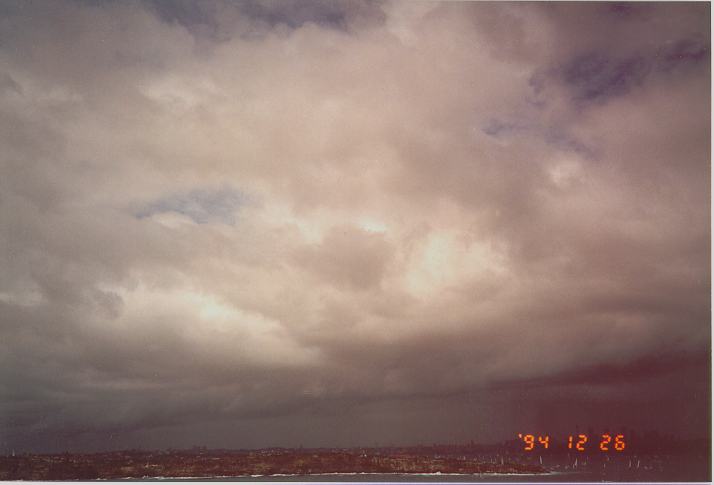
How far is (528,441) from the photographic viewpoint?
1455 centimetres

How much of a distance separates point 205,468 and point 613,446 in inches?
1635

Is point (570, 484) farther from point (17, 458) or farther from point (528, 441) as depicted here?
point (17, 458)

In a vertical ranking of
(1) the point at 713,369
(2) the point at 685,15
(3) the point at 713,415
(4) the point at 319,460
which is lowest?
(4) the point at 319,460

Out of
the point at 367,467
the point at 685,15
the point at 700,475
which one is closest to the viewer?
the point at 700,475

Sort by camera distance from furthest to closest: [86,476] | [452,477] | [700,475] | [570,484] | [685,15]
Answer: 1. [452,477]
2. [86,476]
3. [685,15]
4. [700,475]
5. [570,484]

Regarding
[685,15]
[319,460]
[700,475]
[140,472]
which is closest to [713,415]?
[700,475]

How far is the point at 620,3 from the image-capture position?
49.0 ft

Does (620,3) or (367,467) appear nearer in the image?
(620,3)

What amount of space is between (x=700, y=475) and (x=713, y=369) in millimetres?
3200

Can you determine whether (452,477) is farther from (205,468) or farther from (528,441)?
(528,441)

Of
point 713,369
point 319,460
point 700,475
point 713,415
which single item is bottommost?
point 319,460

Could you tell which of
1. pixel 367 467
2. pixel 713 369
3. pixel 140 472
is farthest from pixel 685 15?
pixel 140 472

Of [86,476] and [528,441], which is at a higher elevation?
[528,441]

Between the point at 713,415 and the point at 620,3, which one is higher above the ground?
the point at 620,3
